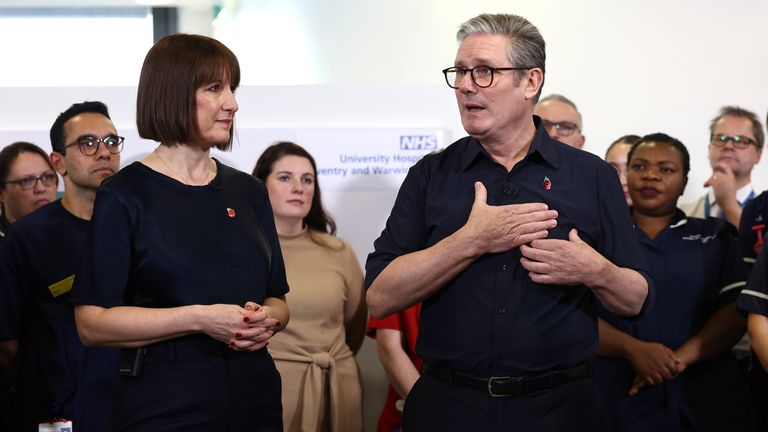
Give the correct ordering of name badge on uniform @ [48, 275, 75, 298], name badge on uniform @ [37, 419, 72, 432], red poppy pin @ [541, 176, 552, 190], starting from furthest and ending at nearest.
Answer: name badge on uniform @ [48, 275, 75, 298] → name badge on uniform @ [37, 419, 72, 432] → red poppy pin @ [541, 176, 552, 190]

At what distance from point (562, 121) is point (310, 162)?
4.01 feet

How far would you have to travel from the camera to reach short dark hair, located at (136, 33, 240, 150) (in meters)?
2.33

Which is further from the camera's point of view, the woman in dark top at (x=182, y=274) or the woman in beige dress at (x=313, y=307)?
the woman in beige dress at (x=313, y=307)

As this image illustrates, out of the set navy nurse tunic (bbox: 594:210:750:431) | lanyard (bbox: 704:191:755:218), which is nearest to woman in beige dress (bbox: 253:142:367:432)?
navy nurse tunic (bbox: 594:210:750:431)

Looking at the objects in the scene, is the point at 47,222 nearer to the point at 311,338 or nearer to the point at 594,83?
the point at 311,338

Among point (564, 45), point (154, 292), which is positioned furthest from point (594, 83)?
point (154, 292)

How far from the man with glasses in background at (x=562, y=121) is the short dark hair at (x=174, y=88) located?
2303mm

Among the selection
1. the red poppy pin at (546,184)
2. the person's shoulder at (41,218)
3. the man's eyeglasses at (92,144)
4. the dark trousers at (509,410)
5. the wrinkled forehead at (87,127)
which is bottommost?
the dark trousers at (509,410)

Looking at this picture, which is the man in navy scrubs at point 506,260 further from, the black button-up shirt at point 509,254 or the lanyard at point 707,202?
the lanyard at point 707,202

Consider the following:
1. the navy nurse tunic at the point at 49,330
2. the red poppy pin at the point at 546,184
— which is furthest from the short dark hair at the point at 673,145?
the navy nurse tunic at the point at 49,330

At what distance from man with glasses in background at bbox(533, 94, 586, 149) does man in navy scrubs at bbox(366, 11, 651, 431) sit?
184cm

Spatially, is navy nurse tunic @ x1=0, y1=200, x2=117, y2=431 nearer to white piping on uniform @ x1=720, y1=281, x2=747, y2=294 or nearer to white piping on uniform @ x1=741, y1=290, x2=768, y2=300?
white piping on uniform @ x1=741, y1=290, x2=768, y2=300

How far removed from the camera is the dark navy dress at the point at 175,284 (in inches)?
87.4

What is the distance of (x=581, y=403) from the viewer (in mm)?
2357
